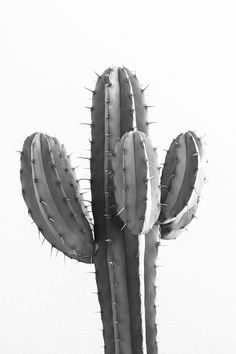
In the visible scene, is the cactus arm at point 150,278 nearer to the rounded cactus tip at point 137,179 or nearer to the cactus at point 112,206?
the cactus at point 112,206

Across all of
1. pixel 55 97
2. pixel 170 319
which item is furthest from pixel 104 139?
pixel 170 319

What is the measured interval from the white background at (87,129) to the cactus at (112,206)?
3.54 feet

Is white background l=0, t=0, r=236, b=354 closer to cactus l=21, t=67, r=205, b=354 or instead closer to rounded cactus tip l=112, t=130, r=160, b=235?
cactus l=21, t=67, r=205, b=354

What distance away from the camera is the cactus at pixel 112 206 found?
1910 mm

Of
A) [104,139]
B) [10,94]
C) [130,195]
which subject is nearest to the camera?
[130,195]

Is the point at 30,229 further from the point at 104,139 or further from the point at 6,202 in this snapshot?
the point at 104,139

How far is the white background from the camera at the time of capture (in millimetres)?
3037

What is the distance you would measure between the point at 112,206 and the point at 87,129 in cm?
117

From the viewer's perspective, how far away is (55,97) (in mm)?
3045

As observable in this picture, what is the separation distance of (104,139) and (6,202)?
46.0 inches

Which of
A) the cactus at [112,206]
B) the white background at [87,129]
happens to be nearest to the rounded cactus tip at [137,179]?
the cactus at [112,206]

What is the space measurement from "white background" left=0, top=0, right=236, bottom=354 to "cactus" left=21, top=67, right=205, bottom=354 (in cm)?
108

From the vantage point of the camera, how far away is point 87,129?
3082 mm

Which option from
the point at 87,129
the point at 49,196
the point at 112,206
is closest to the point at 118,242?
the point at 112,206
